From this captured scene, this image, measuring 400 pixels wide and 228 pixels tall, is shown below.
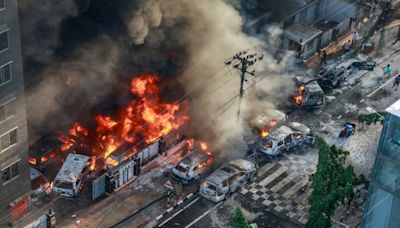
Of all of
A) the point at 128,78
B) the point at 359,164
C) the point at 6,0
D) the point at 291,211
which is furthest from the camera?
the point at 128,78

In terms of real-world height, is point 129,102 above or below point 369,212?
below

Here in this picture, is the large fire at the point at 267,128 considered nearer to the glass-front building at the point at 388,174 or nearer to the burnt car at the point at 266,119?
the burnt car at the point at 266,119

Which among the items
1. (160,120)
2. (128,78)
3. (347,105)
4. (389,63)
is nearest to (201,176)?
(160,120)

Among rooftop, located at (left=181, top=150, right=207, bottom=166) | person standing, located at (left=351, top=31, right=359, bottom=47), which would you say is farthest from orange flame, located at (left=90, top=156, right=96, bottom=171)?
person standing, located at (left=351, top=31, right=359, bottom=47)

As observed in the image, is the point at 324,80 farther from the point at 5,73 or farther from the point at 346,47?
the point at 5,73

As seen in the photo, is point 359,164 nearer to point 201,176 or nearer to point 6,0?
point 201,176

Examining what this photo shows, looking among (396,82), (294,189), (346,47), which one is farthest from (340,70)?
(294,189)

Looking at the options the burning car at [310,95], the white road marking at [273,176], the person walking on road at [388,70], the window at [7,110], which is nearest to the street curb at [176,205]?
the white road marking at [273,176]
